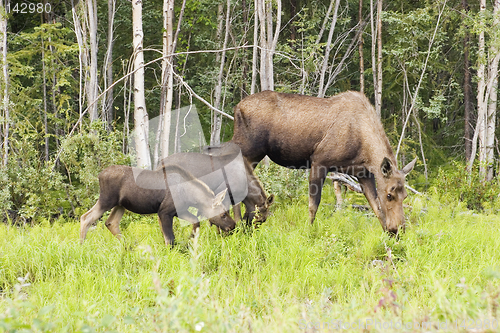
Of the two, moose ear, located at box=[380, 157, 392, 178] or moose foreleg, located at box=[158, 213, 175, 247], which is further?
moose ear, located at box=[380, 157, 392, 178]

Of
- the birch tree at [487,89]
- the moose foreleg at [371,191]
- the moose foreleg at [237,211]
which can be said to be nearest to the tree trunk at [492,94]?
the birch tree at [487,89]

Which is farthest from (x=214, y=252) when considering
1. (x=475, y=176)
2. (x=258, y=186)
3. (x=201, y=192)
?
(x=475, y=176)

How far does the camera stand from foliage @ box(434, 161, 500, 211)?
1036 cm

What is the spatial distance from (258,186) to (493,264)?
3.38 metres

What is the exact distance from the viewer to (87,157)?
8648 mm

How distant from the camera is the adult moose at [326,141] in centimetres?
675

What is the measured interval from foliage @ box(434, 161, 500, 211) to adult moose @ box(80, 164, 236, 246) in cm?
658

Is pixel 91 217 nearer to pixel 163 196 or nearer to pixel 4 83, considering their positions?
pixel 163 196

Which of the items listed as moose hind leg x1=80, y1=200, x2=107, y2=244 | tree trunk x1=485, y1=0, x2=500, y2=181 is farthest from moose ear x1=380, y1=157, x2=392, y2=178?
tree trunk x1=485, y1=0, x2=500, y2=181

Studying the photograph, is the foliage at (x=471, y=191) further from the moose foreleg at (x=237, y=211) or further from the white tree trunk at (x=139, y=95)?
the white tree trunk at (x=139, y=95)

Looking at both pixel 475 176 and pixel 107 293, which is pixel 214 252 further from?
pixel 475 176

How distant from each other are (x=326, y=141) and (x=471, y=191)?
5.42 meters

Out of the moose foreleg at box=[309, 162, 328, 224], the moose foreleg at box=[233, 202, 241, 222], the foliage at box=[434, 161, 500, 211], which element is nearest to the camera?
the moose foreleg at box=[309, 162, 328, 224]

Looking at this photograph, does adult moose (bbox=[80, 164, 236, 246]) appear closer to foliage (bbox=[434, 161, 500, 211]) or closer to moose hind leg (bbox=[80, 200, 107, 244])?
moose hind leg (bbox=[80, 200, 107, 244])
